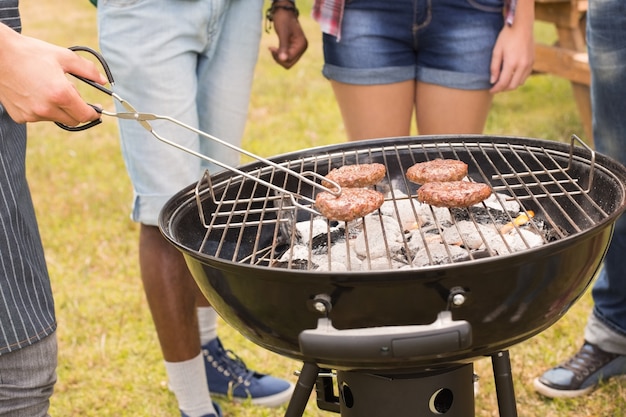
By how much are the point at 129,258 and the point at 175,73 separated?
6.32 feet

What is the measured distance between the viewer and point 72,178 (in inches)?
197

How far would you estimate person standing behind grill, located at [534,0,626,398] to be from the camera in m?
2.19

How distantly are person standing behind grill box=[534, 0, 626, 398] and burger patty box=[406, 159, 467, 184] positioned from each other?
2.36 ft

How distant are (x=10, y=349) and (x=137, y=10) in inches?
38.2

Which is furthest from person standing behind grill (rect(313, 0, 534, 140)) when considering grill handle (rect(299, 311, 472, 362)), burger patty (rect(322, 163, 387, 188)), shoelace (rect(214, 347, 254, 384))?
grill handle (rect(299, 311, 472, 362))

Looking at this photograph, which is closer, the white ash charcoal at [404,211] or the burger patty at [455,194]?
the burger patty at [455,194]

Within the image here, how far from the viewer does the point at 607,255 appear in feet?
7.97

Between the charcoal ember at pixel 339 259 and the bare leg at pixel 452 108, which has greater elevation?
the bare leg at pixel 452 108

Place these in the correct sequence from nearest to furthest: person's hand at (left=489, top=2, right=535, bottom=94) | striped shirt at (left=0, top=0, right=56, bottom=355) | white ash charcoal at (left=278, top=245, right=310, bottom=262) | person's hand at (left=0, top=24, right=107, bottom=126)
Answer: person's hand at (left=0, top=24, right=107, bottom=126) → striped shirt at (left=0, top=0, right=56, bottom=355) → white ash charcoal at (left=278, top=245, right=310, bottom=262) → person's hand at (left=489, top=2, right=535, bottom=94)

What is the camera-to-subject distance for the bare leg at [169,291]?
2.19 metres

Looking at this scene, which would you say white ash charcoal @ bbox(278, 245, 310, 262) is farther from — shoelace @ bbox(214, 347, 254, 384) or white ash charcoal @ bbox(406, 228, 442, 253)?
shoelace @ bbox(214, 347, 254, 384)

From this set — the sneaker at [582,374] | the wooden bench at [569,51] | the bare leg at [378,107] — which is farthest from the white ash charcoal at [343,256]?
the wooden bench at [569,51]

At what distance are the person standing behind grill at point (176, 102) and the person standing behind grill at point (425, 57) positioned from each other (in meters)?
0.23

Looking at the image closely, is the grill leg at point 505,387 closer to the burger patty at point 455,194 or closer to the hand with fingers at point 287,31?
the burger patty at point 455,194
